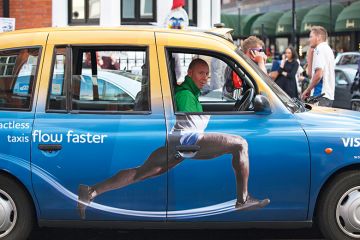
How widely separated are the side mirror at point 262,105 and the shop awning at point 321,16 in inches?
Answer: 1508

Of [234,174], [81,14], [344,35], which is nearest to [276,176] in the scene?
[234,174]

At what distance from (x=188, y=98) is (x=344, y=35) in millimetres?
39936

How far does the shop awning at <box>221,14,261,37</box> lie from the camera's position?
51.2 metres

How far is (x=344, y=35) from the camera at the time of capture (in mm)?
42875

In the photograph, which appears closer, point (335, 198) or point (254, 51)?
point (335, 198)

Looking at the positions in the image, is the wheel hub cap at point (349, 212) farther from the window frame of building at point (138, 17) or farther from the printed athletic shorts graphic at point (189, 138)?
the window frame of building at point (138, 17)

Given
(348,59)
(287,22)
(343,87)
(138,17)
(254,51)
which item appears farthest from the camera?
(287,22)

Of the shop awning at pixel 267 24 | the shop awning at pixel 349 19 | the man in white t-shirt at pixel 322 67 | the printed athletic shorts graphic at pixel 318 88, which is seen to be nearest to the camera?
the man in white t-shirt at pixel 322 67

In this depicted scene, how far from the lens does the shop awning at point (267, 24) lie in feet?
163

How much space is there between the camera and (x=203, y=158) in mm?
4684

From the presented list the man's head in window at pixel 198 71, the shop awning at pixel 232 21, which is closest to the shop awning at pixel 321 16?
the shop awning at pixel 232 21

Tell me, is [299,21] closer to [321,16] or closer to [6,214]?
[321,16]

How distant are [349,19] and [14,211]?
1421 inches

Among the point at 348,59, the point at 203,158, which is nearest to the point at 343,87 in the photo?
the point at 348,59
